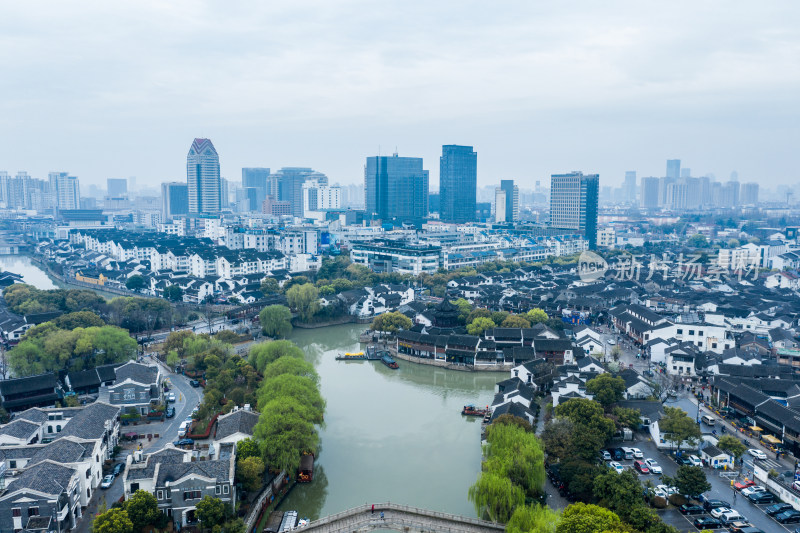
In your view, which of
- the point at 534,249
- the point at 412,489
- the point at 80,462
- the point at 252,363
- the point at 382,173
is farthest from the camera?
the point at 382,173

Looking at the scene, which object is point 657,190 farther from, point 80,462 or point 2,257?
point 80,462

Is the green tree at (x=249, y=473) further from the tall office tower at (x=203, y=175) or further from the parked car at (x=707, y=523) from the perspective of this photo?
the tall office tower at (x=203, y=175)

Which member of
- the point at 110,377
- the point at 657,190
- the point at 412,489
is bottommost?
the point at 412,489

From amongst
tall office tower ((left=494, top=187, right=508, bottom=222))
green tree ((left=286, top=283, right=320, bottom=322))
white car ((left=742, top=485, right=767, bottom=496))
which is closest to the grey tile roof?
white car ((left=742, top=485, right=767, bottom=496))

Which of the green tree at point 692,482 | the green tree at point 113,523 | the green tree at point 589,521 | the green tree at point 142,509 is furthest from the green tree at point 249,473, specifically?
the green tree at point 692,482

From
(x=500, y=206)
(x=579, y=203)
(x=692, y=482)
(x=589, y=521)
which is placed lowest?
(x=692, y=482)

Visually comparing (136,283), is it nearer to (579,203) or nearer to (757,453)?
(757,453)

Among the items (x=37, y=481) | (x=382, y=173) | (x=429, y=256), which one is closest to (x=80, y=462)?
(x=37, y=481)

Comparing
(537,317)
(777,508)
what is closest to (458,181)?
(537,317)
